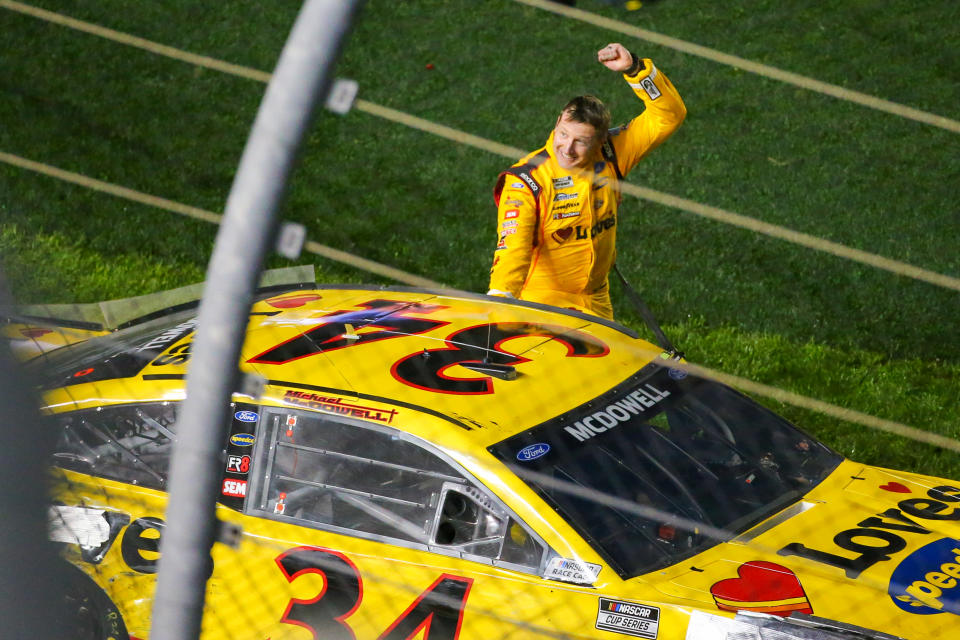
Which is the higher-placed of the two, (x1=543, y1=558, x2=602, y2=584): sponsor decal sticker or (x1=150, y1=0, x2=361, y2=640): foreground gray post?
(x1=150, y1=0, x2=361, y2=640): foreground gray post

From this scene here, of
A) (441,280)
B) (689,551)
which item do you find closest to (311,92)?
(689,551)

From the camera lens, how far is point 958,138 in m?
10.0

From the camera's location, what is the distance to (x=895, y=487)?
404 cm

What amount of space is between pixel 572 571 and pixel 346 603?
68cm

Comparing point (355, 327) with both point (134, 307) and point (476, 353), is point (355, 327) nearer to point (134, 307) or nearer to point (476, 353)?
point (476, 353)

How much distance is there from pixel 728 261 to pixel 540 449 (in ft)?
16.4

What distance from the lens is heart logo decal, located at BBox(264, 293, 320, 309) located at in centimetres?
429

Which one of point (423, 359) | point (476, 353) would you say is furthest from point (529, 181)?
point (423, 359)

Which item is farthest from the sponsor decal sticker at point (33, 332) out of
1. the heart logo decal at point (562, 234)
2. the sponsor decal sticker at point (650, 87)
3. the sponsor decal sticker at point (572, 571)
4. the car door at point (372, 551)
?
the sponsor decal sticker at point (650, 87)

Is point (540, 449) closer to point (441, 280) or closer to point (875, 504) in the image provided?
point (875, 504)

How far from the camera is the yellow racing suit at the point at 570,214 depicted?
4520 mm

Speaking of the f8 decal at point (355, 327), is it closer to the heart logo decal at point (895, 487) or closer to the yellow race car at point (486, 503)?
the yellow race car at point (486, 503)

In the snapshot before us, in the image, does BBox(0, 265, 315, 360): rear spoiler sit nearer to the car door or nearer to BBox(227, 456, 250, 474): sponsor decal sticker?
BBox(227, 456, 250, 474): sponsor decal sticker

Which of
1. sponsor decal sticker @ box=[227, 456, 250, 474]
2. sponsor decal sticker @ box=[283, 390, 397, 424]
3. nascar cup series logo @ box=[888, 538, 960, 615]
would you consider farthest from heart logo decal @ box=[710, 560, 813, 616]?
sponsor decal sticker @ box=[227, 456, 250, 474]
